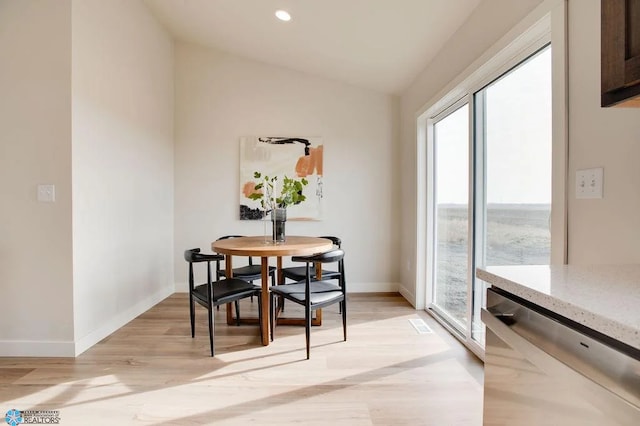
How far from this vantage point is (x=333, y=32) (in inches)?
117

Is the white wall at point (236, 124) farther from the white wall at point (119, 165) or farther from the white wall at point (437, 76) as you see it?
the white wall at point (437, 76)

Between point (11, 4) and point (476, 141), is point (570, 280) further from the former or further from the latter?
point (11, 4)

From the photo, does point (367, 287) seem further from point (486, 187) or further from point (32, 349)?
point (32, 349)

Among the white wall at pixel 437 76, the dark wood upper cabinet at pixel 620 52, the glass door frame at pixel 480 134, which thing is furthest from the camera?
the white wall at pixel 437 76

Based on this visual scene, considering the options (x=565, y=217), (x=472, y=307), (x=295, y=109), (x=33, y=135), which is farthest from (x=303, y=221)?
(x=565, y=217)

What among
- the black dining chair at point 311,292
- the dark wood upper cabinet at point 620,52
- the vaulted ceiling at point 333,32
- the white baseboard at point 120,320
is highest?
the vaulted ceiling at point 333,32

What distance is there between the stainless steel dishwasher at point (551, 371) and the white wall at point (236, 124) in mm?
3305

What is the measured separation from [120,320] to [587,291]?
3348 mm

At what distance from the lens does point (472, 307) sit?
2.49m

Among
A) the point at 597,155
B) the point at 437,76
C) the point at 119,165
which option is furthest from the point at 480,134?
the point at 119,165

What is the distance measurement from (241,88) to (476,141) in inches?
114

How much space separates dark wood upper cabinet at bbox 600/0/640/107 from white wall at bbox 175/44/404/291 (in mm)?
3248

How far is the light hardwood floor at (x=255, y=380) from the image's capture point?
1.71m

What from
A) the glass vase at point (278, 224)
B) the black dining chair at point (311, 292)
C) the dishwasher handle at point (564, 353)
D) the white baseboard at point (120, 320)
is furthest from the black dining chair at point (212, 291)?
the dishwasher handle at point (564, 353)
